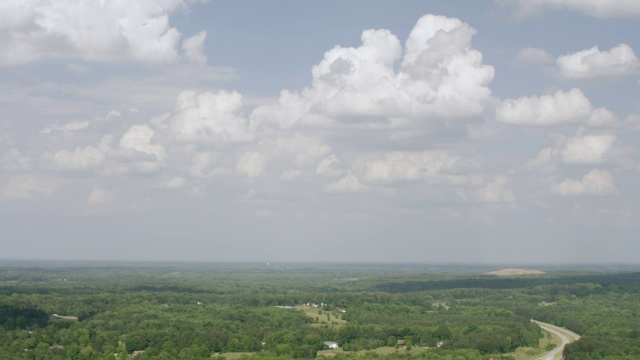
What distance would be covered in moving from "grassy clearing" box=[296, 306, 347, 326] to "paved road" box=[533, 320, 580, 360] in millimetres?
39709

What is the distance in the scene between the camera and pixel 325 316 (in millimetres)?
168750

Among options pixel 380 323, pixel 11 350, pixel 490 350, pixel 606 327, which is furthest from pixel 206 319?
pixel 606 327

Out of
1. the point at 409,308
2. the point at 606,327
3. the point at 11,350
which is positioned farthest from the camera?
the point at 409,308

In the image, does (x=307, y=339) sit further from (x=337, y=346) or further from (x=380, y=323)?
(x=380, y=323)

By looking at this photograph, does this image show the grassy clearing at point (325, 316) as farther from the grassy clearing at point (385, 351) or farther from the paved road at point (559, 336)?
the paved road at point (559, 336)

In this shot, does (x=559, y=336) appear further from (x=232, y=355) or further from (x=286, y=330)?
(x=232, y=355)

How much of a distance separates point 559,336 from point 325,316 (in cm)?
4941

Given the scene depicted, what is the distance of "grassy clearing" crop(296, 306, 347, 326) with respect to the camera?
15362 cm

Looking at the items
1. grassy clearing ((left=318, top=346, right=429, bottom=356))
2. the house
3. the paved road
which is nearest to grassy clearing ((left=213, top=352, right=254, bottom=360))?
grassy clearing ((left=318, top=346, right=429, bottom=356))

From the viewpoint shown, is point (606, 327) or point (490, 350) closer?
point (490, 350)

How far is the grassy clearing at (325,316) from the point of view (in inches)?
6048

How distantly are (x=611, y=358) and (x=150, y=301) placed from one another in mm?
113101

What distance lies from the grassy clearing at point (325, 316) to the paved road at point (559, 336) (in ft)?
130

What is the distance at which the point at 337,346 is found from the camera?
420 ft
